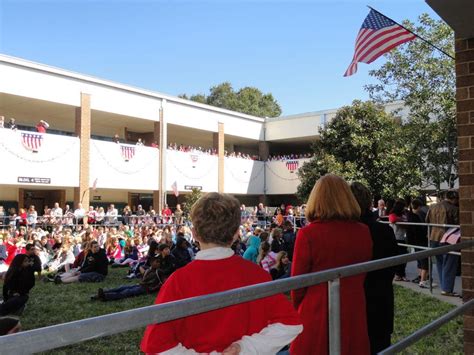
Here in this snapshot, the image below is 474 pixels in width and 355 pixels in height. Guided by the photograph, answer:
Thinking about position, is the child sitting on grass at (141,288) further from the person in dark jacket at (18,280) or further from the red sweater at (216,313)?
the red sweater at (216,313)

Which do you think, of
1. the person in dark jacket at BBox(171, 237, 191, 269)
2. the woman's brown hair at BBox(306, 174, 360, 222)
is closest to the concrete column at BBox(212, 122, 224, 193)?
the person in dark jacket at BBox(171, 237, 191, 269)

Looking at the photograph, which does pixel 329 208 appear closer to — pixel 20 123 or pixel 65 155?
pixel 65 155

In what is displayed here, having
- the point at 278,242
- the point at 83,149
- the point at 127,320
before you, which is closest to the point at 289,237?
the point at 278,242

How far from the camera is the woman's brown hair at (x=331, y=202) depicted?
291cm

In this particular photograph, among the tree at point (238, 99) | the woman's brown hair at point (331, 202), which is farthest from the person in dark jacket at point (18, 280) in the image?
the tree at point (238, 99)

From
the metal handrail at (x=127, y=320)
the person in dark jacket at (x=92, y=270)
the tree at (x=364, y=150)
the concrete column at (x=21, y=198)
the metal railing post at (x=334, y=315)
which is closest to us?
the metal handrail at (x=127, y=320)

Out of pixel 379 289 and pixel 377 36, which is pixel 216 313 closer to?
pixel 379 289

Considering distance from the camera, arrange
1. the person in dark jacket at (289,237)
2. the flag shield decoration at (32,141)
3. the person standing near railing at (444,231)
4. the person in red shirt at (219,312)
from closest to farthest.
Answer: the person in red shirt at (219,312) → the person standing near railing at (444,231) → the person in dark jacket at (289,237) → the flag shield decoration at (32,141)

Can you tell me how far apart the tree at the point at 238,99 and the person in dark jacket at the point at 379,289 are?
61.3 meters

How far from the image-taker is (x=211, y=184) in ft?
113

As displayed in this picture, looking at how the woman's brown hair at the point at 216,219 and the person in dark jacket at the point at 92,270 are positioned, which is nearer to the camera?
the woman's brown hair at the point at 216,219

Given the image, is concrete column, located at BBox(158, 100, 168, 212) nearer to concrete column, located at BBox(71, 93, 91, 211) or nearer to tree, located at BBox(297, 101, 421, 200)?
concrete column, located at BBox(71, 93, 91, 211)

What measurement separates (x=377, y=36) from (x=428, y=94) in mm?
9789

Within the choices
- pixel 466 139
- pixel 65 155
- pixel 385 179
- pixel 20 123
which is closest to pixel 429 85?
pixel 385 179
